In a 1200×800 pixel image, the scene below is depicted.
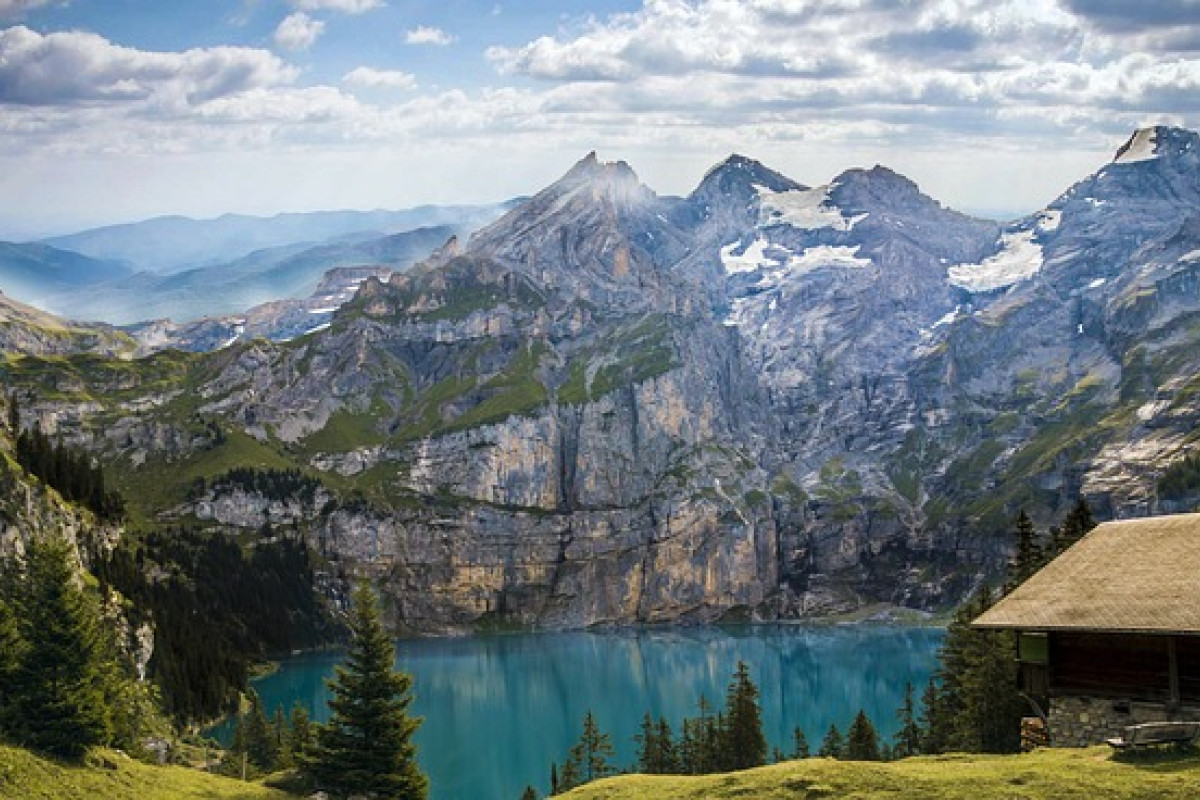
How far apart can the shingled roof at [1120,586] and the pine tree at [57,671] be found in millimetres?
39862

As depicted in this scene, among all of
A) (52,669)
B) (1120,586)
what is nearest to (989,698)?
(1120,586)

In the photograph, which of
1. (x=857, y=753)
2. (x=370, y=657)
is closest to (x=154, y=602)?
(x=857, y=753)

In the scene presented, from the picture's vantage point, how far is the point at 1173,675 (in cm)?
4981

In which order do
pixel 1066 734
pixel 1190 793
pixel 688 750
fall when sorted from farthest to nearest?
pixel 688 750
pixel 1066 734
pixel 1190 793

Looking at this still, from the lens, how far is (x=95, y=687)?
66.6m

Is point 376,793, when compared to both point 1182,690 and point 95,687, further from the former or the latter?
point 1182,690

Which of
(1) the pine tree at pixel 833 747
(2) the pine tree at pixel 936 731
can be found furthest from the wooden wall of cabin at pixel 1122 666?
(1) the pine tree at pixel 833 747

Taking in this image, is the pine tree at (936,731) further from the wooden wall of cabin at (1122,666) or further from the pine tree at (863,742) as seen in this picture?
the wooden wall of cabin at (1122,666)

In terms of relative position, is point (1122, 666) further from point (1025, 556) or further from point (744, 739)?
point (744, 739)

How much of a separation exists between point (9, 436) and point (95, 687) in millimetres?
112047

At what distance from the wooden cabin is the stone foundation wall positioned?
4 centimetres

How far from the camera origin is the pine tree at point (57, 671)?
6141 cm

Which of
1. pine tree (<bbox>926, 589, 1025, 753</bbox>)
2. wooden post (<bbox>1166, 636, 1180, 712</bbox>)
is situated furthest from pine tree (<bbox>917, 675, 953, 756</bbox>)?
wooden post (<bbox>1166, 636, 1180, 712</bbox>)

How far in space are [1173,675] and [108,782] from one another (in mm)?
44690
